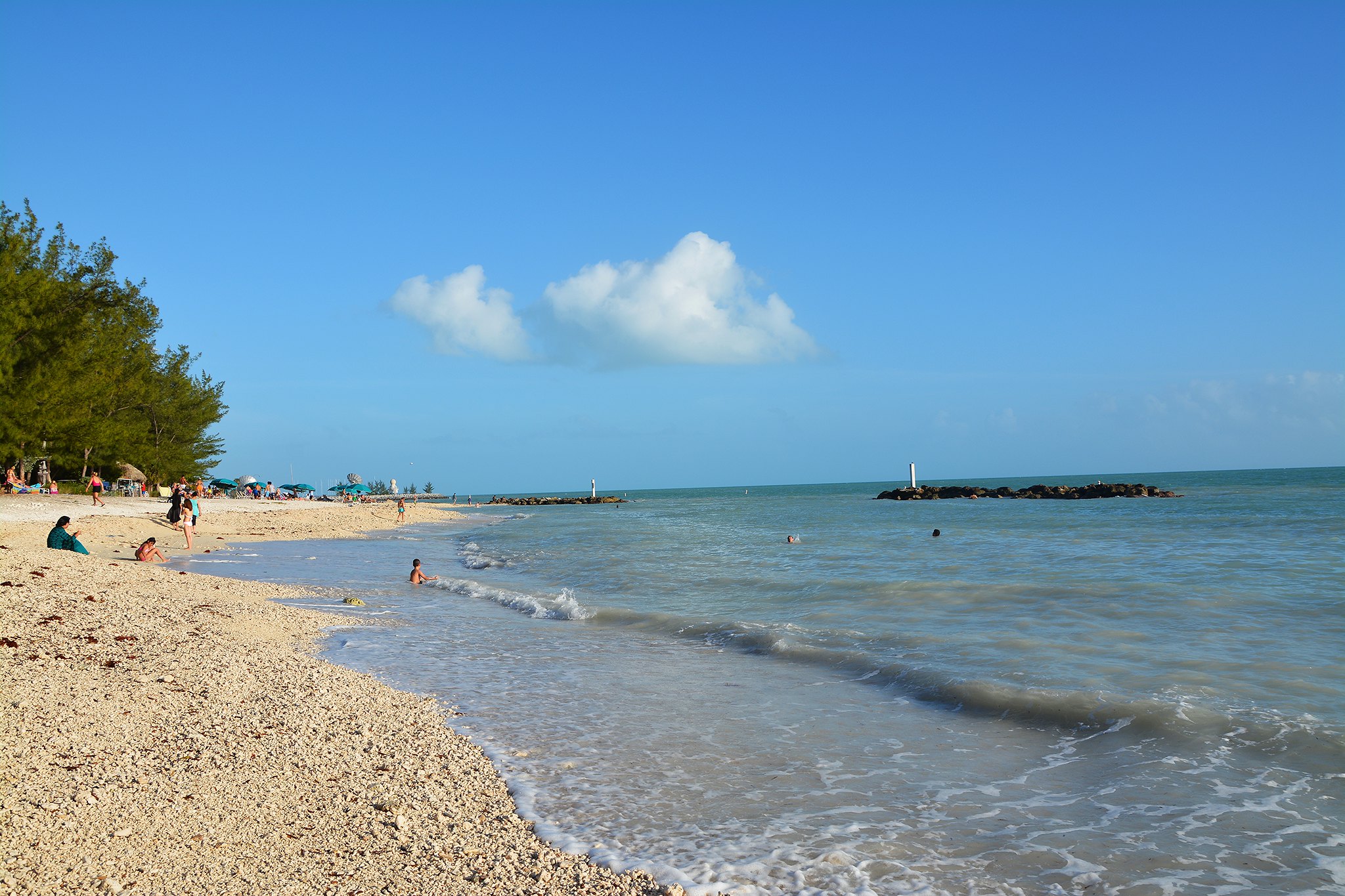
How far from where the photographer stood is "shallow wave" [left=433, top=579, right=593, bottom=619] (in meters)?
14.8

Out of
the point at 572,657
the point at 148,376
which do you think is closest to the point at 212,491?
the point at 148,376

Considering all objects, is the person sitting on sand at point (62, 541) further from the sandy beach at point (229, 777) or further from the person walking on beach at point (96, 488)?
the person walking on beach at point (96, 488)

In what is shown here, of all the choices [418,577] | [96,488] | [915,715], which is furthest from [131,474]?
[915,715]

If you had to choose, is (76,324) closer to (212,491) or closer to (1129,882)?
(212,491)

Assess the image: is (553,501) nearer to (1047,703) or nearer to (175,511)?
(175,511)

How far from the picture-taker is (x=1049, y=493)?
248 ft

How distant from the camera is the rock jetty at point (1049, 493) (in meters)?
68.9

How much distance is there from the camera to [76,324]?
35844 mm

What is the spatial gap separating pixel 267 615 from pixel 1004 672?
10.5m

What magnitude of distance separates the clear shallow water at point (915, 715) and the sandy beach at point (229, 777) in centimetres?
54

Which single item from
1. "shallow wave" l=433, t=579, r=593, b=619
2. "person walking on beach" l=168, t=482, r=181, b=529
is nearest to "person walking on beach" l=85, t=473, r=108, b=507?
"person walking on beach" l=168, t=482, r=181, b=529

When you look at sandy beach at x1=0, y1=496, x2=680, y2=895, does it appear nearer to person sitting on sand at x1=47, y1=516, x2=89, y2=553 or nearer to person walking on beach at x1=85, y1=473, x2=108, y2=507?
person sitting on sand at x1=47, y1=516, x2=89, y2=553

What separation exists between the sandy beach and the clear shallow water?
0.54m

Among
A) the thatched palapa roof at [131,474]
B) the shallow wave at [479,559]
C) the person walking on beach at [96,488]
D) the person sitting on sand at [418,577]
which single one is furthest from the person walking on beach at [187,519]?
the thatched palapa roof at [131,474]
